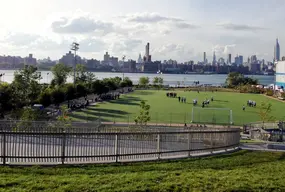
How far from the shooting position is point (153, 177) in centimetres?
898

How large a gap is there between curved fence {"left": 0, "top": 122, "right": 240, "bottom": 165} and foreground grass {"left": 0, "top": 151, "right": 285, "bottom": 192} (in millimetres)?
757

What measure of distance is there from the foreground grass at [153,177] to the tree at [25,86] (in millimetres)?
34834

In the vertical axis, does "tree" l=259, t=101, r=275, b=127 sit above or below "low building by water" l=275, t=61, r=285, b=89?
below

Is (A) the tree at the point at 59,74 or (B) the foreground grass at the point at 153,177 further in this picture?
(A) the tree at the point at 59,74

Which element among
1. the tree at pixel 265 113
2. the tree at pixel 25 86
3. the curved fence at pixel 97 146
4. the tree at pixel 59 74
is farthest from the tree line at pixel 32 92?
the tree at pixel 265 113

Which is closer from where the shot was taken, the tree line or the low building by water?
the tree line

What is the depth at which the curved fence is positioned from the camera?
35.2 ft

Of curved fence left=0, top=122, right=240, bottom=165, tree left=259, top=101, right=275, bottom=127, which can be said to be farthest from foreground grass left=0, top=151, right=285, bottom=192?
tree left=259, top=101, right=275, bottom=127

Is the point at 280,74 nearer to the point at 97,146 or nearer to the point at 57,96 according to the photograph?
the point at 57,96

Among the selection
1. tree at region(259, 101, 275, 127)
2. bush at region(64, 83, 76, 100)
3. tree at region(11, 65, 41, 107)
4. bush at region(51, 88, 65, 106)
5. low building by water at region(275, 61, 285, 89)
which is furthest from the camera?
low building by water at region(275, 61, 285, 89)

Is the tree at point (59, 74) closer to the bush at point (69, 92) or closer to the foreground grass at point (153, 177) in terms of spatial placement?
the bush at point (69, 92)

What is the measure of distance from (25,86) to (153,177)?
152ft

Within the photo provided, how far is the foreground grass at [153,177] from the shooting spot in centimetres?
801

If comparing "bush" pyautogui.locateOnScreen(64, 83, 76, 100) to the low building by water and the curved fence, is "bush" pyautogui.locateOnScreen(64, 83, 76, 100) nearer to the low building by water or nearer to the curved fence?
the curved fence
